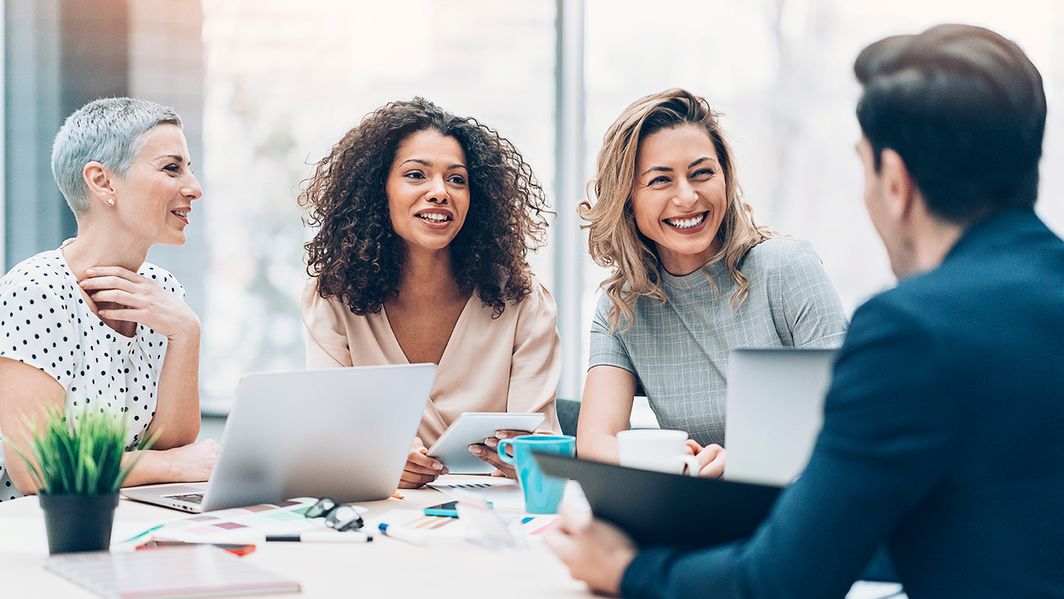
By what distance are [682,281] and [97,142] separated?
52.8 inches

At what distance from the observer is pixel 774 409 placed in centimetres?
132

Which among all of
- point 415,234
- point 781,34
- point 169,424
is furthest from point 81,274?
point 781,34

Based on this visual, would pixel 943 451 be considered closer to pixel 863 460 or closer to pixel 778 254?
pixel 863 460

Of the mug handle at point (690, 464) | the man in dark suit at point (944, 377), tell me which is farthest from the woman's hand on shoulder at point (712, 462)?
the man in dark suit at point (944, 377)

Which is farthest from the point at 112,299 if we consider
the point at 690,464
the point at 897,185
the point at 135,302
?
the point at 897,185

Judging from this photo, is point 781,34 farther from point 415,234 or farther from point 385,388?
point 385,388

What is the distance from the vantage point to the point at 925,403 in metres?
0.86

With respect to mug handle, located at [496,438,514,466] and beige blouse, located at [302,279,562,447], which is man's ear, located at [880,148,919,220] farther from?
beige blouse, located at [302,279,562,447]

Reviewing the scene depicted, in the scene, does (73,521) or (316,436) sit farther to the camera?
(316,436)

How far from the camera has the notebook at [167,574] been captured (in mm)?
1104

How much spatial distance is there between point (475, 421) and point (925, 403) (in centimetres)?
104

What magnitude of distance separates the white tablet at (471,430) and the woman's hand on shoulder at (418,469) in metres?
0.02

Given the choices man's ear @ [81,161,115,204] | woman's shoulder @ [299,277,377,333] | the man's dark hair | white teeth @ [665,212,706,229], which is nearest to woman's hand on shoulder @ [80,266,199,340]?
man's ear @ [81,161,115,204]

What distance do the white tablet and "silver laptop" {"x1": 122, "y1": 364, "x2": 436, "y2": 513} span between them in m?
0.15
